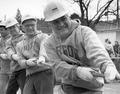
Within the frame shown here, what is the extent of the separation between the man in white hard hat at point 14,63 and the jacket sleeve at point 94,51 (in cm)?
267

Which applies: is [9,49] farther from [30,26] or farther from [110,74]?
[110,74]

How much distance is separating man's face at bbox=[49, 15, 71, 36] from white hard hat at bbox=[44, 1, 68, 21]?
5 centimetres

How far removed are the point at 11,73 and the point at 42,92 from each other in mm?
1183

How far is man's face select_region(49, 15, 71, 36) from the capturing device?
11.4 ft

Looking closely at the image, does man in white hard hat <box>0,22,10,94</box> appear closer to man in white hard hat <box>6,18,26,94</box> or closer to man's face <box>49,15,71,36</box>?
man in white hard hat <box>6,18,26,94</box>

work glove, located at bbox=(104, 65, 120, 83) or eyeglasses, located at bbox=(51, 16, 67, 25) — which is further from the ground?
eyeglasses, located at bbox=(51, 16, 67, 25)

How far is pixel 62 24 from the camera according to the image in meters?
3.45

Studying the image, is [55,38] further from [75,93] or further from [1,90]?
[1,90]

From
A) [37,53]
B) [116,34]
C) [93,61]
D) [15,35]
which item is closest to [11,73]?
[15,35]

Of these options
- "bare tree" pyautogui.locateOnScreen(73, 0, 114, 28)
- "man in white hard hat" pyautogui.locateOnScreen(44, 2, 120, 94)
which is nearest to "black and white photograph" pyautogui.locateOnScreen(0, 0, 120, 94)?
"man in white hard hat" pyautogui.locateOnScreen(44, 2, 120, 94)

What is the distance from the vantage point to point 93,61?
126 inches

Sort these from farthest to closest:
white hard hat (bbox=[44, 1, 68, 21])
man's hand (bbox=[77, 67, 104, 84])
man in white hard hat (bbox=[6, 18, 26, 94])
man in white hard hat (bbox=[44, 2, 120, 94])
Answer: man in white hard hat (bbox=[6, 18, 26, 94]) < white hard hat (bbox=[44, 1, 68, 21]) < man in white hard hat (bbox=[44, 2, 120, 94]) < man's hand (bbox=[77, 67, 104, 84])

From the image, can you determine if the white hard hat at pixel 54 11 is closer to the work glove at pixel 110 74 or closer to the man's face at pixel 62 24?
the man's face at pixel 62 24

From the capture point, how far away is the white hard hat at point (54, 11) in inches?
136
